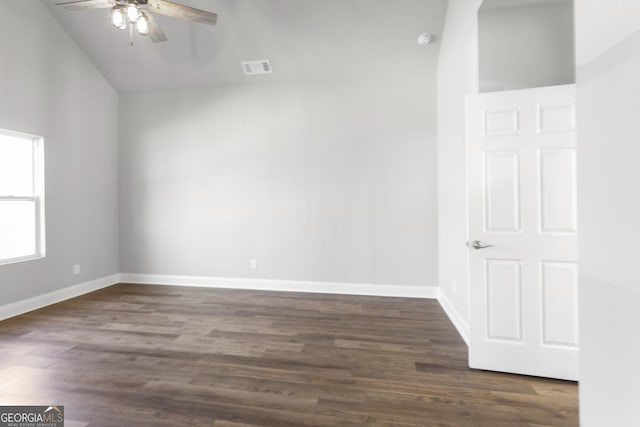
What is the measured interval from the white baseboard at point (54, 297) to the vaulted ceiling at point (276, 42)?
128 inches

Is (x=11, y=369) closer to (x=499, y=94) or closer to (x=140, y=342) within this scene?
(x=140, y=342)

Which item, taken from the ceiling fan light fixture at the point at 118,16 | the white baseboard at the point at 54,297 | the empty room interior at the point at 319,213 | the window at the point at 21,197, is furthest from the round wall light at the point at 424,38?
the white baseboard at the point at 54,297

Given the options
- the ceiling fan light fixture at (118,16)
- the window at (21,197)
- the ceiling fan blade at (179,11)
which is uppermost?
the ceiling fan blade at (179,11)

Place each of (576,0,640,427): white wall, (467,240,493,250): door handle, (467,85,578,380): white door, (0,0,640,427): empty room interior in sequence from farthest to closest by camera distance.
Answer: (467,240,493,250): door handle → (467,85,578,380): white door → (0,0,640,427): empty room interior → (576,0,640,427): white wall

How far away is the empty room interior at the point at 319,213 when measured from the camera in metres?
1.62

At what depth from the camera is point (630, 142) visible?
957mm

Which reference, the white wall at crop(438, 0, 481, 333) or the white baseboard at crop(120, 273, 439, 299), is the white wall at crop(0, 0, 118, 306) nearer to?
the white baseboard at crop(120, 273, 439, 299)

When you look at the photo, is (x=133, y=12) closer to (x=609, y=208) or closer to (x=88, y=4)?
(x=88, y=4)

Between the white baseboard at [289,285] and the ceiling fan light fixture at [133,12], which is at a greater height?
the ceiling fan light fixture at [133,12]

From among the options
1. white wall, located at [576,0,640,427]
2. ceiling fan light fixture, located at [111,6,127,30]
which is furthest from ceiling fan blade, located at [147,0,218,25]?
white wall, located at [576,0,640,427]

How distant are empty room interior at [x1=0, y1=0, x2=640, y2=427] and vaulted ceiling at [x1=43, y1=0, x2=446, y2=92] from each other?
1.2 inches

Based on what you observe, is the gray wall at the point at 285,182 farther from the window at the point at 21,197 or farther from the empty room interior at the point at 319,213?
the window at the point at 21,197

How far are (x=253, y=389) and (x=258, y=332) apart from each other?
0.94 meters

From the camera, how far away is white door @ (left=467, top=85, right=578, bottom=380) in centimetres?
206
